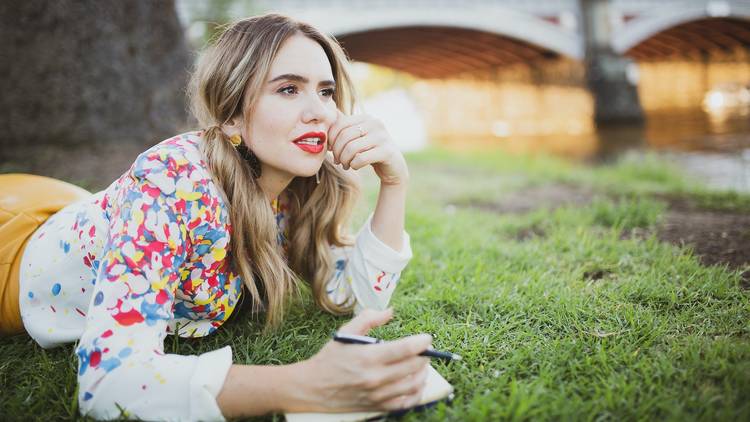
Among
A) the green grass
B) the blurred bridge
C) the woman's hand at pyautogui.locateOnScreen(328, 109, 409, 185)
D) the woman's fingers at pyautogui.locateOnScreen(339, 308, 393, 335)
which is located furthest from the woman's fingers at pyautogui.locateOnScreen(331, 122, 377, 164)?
the blurred bridge

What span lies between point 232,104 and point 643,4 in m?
21.2

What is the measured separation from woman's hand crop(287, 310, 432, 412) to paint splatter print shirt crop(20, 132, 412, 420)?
0.24 metres

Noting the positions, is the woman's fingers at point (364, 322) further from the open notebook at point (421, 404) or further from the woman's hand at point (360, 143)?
the woman's hand at point (360, 143)

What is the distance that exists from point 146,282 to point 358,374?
630 millimetres

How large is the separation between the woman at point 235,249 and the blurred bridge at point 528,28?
1189 cm

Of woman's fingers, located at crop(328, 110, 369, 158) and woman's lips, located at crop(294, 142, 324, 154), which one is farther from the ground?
woman's fingers, located at crop(328, 110, 369, 158)

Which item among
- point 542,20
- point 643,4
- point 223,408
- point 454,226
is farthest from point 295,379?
point 643,4

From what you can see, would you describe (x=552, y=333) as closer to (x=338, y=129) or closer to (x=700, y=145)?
(x=338, y=129)

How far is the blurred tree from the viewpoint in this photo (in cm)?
395

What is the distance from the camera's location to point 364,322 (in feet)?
4.46

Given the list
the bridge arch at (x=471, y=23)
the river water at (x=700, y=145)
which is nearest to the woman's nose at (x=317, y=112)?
the river water at (x=700, y=145)

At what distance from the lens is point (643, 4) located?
18.4 m

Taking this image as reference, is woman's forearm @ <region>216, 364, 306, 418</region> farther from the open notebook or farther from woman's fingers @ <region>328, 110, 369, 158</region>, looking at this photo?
woman's fingers @ <region>328, 110, 369, 158</region>

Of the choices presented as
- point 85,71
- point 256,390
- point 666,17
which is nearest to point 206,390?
point 256,390
